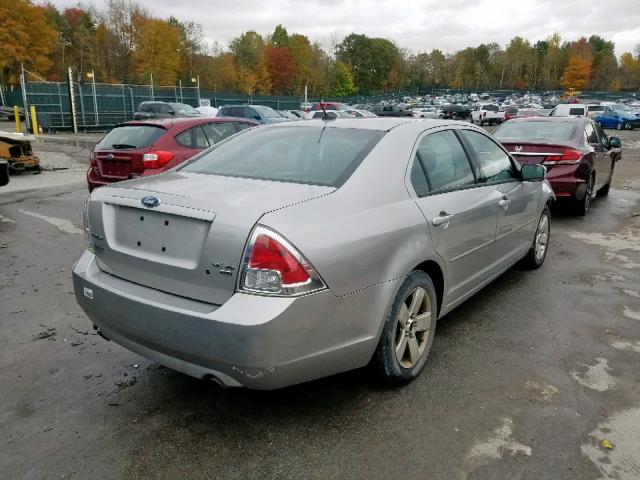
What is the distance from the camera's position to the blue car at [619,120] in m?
37.1

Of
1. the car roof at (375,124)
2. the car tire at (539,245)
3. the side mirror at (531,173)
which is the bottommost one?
the car tire at (539,245)

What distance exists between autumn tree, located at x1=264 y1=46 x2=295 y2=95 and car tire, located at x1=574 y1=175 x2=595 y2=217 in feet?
303

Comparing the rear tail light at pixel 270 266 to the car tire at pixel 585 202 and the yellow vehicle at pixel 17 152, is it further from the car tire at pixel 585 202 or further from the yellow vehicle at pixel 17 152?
the yellow vehicle at pixel 17 152

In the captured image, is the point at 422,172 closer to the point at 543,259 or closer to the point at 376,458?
the point at 376,458

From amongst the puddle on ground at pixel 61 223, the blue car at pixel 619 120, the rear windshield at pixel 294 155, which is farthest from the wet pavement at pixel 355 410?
the blue car at pixel 619 120

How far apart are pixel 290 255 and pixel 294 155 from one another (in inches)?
47.3

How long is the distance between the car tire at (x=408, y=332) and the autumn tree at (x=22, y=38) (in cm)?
6109

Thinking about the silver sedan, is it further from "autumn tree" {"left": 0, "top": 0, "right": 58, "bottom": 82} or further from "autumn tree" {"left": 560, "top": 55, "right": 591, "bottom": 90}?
"autumn tree" {"left": 560, "top": 55, "right": 591, "bottom": 90}

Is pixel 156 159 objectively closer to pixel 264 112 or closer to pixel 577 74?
pixel 264 112

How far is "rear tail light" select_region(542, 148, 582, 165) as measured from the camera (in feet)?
26.1

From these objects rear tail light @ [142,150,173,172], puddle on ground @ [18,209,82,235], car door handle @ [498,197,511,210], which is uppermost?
car door handle @ [498,197,511,210]

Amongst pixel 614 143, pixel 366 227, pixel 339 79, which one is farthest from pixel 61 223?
pixel 339 79

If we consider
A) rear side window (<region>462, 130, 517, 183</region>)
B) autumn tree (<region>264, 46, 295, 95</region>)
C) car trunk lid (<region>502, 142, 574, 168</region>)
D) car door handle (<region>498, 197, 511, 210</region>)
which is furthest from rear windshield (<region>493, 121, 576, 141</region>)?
autumn tree (<region>264, 46, 295, 95</region>)

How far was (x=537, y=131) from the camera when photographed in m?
8.69
